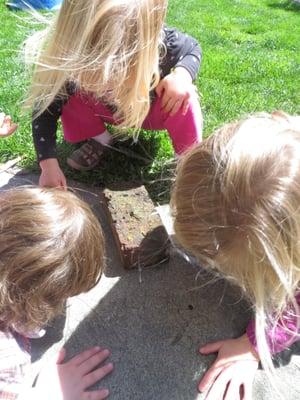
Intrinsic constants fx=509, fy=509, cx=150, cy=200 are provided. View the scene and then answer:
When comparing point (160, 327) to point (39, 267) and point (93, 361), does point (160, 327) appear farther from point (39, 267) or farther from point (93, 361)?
point (39, 267)

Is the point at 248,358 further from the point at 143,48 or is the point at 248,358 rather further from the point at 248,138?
the point at 143,48

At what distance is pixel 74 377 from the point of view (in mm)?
1305

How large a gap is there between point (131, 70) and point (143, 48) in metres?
0.07

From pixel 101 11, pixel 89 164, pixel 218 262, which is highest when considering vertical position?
pixel 101 11

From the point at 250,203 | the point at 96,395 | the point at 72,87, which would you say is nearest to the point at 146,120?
the point at 72,87

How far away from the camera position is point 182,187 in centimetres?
121

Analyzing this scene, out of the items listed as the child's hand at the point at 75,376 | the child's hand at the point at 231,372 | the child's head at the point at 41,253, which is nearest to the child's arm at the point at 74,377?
the child's hand at the point at 75,376

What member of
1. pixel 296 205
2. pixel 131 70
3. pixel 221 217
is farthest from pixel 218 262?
pixel 131 70

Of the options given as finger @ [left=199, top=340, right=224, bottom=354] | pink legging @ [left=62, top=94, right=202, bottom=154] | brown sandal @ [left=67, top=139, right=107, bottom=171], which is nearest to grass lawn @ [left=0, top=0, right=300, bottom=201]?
brown sandal @ [left=67, top=139, right=107, bottom=171]

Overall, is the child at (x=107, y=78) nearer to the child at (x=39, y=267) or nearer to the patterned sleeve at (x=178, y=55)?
the patterned sleeve at (x=178, y=55)

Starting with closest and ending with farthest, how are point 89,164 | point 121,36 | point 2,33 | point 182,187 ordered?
1. point 182,187
2. point 121,36
3. point 89,164
4. point 2,33

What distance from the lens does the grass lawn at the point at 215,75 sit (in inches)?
79.5

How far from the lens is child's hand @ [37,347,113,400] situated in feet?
4.15

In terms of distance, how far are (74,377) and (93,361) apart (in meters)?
0.06
